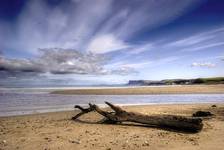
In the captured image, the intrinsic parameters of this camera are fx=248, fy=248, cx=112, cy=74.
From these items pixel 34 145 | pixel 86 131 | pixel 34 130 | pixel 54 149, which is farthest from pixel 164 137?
pixel 34 130

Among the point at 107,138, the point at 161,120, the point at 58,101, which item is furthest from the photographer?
the point at 58,101

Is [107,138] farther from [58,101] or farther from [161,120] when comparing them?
[58,101]

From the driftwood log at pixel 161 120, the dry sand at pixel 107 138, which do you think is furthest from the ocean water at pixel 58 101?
the driftwood log at pixel 161 120

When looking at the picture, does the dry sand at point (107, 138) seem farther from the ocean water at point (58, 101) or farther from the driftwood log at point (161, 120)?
the ocean water at point (58, 101)

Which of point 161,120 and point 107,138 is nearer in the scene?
point 107,138

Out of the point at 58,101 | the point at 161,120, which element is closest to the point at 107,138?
the point at 161,120

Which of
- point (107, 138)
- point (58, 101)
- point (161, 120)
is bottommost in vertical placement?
point (107, 138)

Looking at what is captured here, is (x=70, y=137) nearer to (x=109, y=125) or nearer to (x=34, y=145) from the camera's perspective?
(x=34, y=145)

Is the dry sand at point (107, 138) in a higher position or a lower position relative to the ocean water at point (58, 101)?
lower

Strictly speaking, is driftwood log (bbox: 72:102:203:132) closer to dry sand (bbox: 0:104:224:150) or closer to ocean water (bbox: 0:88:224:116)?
dry sand (bbox: 0:104:224:150)

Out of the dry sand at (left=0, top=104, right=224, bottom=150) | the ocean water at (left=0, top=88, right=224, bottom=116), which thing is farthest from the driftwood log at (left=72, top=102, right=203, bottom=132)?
the ocean water at (left=0, top=88, right=224, bottom=116)

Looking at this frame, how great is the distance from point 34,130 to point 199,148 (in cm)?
783

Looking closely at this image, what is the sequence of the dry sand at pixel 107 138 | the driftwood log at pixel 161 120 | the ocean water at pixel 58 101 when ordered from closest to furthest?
the dry sand at pixel 107 138 → the driftwood log at pixel 161 120 → the ocean water at pixel 58 101

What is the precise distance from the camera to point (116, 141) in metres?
10.1
